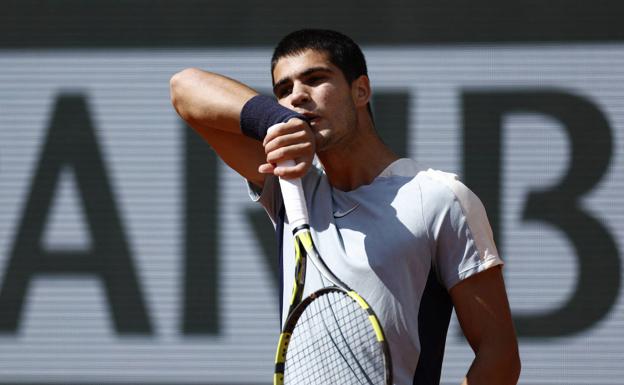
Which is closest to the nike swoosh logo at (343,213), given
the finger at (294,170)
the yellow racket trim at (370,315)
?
the finger at (294,170)

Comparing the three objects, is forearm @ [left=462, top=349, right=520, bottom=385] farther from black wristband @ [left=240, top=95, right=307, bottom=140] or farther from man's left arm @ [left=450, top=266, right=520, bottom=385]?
black wristband @ [left=240, top=95, right=307, bottom=140]

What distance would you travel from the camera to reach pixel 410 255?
5.91 feet

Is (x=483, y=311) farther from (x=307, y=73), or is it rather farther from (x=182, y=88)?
(x=182, y=88)

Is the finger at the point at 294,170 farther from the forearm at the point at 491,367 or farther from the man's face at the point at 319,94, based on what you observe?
the forearm at the point at 491,367

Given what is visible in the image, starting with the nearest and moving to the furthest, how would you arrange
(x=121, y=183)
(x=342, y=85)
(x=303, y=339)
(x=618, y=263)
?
1. (x=303, y=339)
2. (x=342, y=85)
3. (x=618, y=263)
4. (x=121, y=183)

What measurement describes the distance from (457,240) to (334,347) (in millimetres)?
284

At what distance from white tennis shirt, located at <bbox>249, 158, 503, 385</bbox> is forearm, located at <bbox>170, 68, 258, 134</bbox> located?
0.28 metres

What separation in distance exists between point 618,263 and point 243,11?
1647mm

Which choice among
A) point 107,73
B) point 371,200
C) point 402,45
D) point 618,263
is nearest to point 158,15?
point 107,73

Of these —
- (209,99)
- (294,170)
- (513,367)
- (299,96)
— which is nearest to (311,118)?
(299,96)

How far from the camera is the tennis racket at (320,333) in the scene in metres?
1.76

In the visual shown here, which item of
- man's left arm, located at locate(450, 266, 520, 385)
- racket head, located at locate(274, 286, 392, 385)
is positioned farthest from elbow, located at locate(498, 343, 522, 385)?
racket head, located at locate(274, 286, 392, 385)

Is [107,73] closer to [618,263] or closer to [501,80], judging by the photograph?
[501,80]

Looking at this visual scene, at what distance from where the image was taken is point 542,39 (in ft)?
12.3
